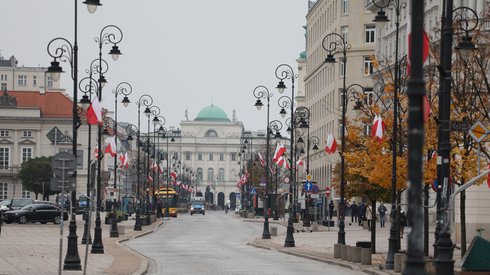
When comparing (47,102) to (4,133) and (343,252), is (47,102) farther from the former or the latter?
(343,252)

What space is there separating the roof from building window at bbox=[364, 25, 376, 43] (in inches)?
1994

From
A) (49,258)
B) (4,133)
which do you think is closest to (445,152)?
(49,258)

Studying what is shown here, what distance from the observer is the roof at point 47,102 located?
151125mm

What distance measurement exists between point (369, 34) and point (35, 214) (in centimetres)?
4617

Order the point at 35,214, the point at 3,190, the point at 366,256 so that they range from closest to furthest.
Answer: the point at 366,256, the point at 35,214, the point at 3,190

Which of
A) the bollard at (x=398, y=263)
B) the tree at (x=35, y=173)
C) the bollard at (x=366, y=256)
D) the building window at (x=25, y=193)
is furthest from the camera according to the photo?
the building window at (x=25, y=193)

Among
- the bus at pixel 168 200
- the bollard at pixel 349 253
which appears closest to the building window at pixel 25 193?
the bus at pixel 168 200

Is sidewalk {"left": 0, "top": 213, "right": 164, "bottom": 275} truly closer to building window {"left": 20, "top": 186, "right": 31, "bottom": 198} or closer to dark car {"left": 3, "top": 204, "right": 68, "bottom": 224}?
dark car {"left": 3, "top": 204, "right": 68, "bottom": 224}

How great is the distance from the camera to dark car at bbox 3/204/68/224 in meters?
75.4

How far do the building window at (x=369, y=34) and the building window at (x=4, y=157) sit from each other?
56.3 metres

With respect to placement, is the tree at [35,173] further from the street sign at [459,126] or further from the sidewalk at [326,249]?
the street sign at [459,126]

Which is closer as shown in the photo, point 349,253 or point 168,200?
point 349,253

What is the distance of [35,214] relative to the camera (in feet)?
249

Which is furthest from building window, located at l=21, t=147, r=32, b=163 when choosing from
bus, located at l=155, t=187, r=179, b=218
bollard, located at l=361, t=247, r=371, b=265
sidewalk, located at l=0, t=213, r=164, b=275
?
bollard, located at l=361, t=247, r=371, b=265
